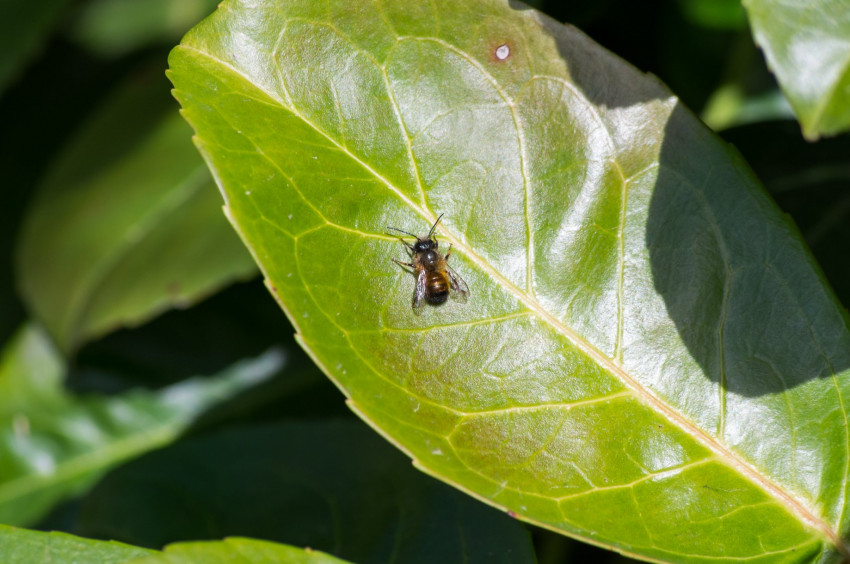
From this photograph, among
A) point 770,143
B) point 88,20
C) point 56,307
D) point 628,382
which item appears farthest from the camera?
point 88,20

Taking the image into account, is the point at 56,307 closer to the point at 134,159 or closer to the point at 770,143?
the point at 134,159

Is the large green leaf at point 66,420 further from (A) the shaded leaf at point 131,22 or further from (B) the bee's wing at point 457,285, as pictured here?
A: (A) the shaded leaf at point 131,22

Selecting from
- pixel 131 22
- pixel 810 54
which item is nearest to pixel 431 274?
pixel 810 54

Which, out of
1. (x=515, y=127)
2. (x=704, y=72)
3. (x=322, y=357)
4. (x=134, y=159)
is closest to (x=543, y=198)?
(x=515, y=127)

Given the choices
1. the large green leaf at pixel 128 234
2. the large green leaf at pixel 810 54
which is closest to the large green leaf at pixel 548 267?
the large green leaf at pixel 810 54

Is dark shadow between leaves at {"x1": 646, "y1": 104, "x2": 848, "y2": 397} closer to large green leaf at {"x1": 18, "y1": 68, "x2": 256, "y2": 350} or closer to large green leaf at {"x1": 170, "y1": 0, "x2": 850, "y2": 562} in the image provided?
large green leaf at {"x1": 170, "y1": 0, "x2": 850, "y2": 562}

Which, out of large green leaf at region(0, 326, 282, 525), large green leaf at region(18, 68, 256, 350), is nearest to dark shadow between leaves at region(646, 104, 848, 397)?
large green leaf at region(18, 68, 256, 350)
